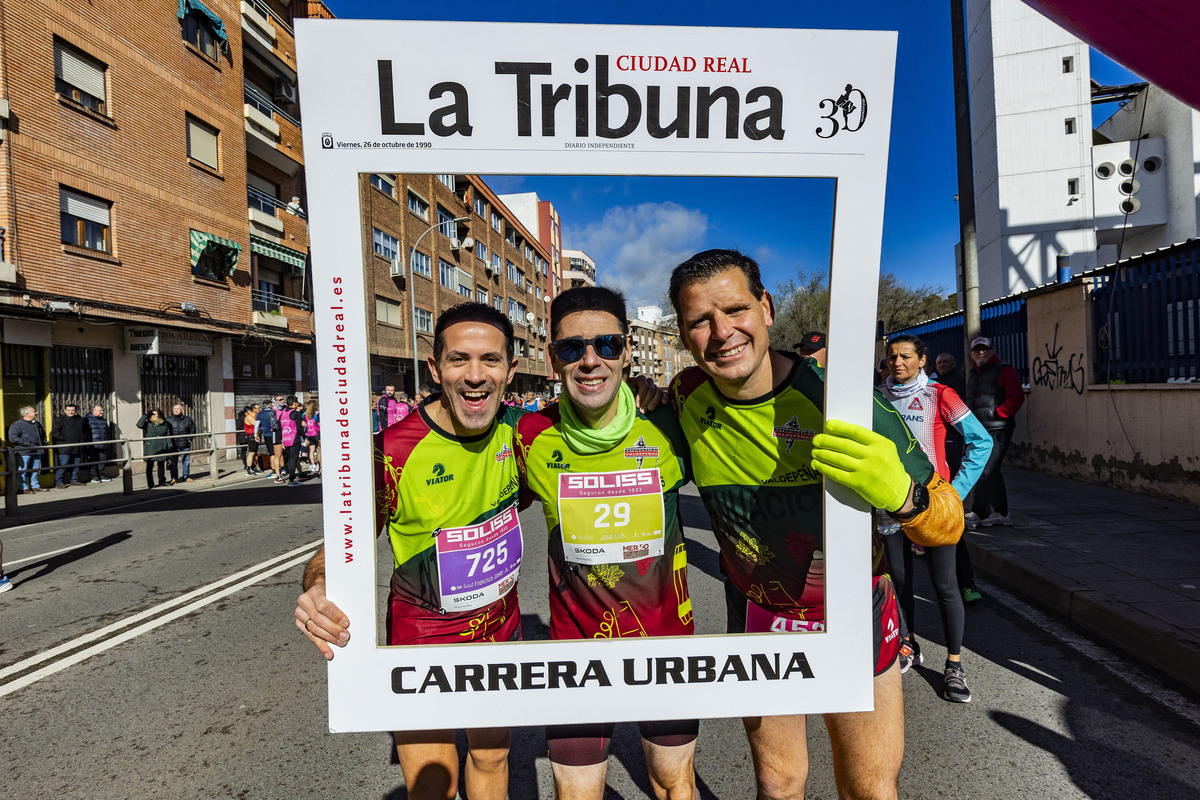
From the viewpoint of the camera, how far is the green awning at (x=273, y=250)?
19.3 m

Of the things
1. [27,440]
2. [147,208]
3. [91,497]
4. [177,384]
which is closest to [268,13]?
[147,208]

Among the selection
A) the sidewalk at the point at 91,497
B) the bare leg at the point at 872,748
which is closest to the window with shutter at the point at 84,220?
the sidewalk at the point at 91,497

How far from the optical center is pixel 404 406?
1.70 meters

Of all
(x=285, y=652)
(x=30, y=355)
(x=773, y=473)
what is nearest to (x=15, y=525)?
(x=30, y=355)

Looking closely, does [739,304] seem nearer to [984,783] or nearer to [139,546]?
[984,783]

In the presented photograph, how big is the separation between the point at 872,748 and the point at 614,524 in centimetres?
98

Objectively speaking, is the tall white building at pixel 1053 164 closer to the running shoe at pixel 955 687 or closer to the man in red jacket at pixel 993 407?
the man in red jacket at pixel 993 407

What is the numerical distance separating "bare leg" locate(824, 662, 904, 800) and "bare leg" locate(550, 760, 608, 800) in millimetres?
685

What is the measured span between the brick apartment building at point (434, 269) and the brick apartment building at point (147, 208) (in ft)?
30.5

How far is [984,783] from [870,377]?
2.13 metres

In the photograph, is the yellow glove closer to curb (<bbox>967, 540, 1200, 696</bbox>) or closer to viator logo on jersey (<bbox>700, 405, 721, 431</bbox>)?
viator logo on jersey (<bbox>700, 405, 721, 431</bbox>)

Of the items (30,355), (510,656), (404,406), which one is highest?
(30,355)

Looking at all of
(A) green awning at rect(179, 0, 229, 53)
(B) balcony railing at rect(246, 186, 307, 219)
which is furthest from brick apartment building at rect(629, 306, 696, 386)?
(A) green awning at rect(179, 0, 229, 53)

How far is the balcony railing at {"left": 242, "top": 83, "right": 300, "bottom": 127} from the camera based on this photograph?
19.5m
